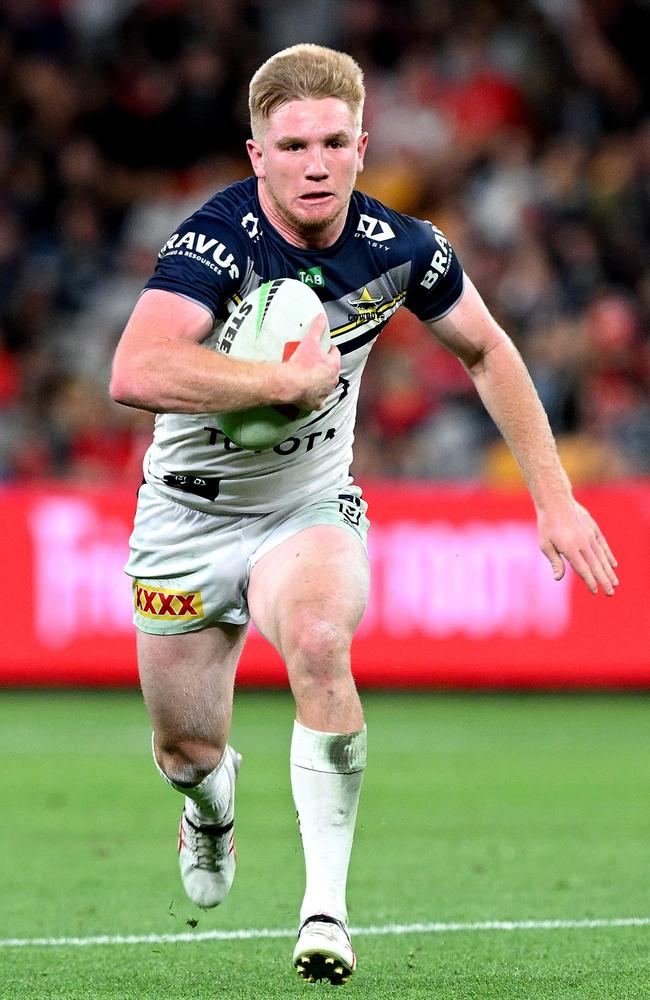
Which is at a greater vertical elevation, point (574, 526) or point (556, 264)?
point (556, 264)

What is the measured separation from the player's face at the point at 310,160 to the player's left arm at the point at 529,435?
2.05 ft

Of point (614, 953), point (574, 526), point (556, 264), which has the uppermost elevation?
point (556, 264)

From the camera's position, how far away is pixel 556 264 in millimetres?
14266

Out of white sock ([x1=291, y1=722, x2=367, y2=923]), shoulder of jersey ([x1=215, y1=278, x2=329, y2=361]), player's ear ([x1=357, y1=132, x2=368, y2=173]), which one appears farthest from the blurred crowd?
white sock ([x1=291, y1=722, x2=367, y2=923])

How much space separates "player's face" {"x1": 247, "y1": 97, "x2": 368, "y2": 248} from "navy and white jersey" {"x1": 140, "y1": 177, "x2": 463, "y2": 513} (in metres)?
0.12

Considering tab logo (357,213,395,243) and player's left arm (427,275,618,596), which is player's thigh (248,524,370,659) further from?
tab logo (357,213,395,243)

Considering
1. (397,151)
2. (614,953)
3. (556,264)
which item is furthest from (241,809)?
(397,151)

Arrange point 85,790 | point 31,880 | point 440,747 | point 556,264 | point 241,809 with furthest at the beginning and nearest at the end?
point 556,264 → point 440,747 → point 85,790 → point 241,809 → point 31,880

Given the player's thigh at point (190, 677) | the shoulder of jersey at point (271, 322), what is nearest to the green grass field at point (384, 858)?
the player's thigh at point (190, 677)

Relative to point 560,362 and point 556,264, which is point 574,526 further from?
point 556,264

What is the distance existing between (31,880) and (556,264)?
8913mm

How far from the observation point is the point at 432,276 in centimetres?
519

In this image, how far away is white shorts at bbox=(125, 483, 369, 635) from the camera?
5.20 m

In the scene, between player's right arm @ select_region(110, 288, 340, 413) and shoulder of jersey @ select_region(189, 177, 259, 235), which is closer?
player's right arm @ select_region(110, 288, 340, 413)
